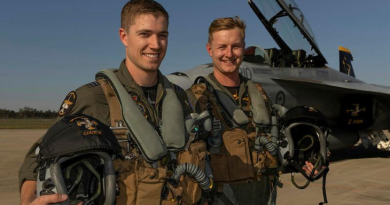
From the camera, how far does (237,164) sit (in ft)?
9.64

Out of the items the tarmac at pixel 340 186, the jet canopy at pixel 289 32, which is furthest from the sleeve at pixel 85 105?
the jet canopy at pixel 289 32

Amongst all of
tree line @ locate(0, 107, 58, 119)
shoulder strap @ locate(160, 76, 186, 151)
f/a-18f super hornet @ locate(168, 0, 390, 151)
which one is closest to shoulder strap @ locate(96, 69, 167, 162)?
shoulder strap @ locate(160, 76, 186, 151)

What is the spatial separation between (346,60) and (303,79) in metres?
12.8

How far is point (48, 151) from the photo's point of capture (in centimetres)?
148

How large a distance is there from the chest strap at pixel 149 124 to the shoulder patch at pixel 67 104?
0.67ft

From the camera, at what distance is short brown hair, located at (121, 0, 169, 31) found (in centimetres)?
201

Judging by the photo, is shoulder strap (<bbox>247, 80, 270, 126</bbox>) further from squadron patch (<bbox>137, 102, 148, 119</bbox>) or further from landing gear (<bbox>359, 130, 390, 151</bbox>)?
landing gear (<bbox>359, 130, 390, 151</bbox>)

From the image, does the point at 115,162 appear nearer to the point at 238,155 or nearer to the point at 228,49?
the point at 238,155

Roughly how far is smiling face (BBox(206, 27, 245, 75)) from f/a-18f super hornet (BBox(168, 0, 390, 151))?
393 cm

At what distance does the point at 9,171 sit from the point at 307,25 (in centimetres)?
915

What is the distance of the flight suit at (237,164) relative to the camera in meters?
2.89

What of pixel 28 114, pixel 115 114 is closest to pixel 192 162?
pixel 115 114

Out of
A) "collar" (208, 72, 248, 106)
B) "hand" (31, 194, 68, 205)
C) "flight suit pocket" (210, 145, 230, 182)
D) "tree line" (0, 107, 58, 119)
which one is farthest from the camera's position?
"tree line" (0, 107, 58, 119)

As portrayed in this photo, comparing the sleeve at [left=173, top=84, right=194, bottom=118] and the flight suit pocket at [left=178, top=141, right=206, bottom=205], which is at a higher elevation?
the sleeve at [left=173, top=84, right=194, bottom=118]
